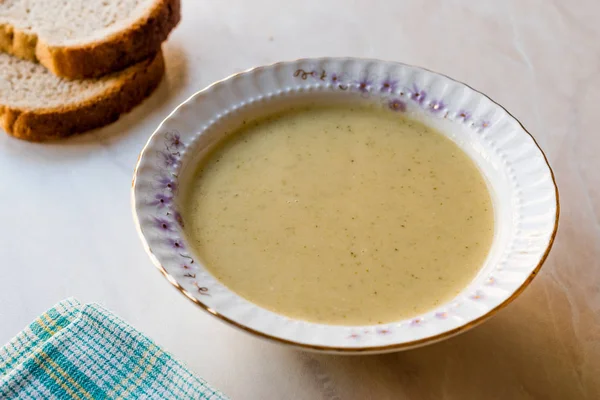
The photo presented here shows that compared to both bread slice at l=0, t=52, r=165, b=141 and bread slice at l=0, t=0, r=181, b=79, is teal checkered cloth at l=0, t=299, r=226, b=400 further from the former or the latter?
bread slice at l=0, t=0, r=181, b=79

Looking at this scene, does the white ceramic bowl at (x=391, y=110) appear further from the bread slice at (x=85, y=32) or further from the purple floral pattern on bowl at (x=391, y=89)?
the bread slice at (x=85, y=32)

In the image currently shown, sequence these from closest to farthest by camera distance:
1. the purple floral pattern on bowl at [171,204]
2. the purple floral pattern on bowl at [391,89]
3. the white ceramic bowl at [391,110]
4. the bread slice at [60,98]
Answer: the white ceramic bowl at [391,110] < the purple floral pattern on bowl at [171,204] < the purple floral pattern on bowl at [391,89] < the bread slice at [60,98]

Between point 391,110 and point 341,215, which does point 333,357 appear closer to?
point 341,215

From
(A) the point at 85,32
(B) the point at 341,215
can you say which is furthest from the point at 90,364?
(A) the point at 85,32

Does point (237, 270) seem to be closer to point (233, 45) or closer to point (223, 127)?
point (223, 127)

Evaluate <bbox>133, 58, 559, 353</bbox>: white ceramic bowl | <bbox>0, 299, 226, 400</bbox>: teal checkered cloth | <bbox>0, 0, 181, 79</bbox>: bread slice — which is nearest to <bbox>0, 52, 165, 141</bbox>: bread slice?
<bbox>0, 0, 181, 79</bbox>: bread slice

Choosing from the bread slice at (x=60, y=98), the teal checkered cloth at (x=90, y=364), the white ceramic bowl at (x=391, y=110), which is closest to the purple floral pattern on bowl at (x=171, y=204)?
the white ceramic bowl at (x=391, y=110)
